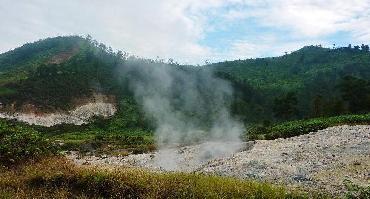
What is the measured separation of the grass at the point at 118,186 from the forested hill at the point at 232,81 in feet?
122

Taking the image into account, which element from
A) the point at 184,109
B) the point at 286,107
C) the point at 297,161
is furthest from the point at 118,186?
the point at 286,107

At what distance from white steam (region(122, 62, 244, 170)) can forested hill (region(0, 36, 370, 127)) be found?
6.22ft

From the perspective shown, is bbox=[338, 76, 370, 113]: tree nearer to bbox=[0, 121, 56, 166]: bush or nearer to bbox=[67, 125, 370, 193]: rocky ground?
bbox=[67, 125, 370, 193]: rocky ground

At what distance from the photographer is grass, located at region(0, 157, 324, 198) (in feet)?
40.5

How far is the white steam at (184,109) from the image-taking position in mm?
31125

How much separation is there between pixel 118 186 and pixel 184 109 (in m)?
47.5

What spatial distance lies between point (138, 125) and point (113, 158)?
31443 millimetres

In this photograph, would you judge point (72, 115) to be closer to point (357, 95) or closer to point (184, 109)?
point (184, 109)

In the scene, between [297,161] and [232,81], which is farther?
[232,81]

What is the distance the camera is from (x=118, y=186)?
42.5 ft

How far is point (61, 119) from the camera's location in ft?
220

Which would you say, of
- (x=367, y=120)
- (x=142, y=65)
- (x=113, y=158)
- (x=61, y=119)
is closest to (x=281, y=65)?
(x=142, y=65)

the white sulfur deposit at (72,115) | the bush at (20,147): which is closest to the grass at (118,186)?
the bush at (20,147)

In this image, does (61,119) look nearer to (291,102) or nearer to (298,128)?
(291,102)
